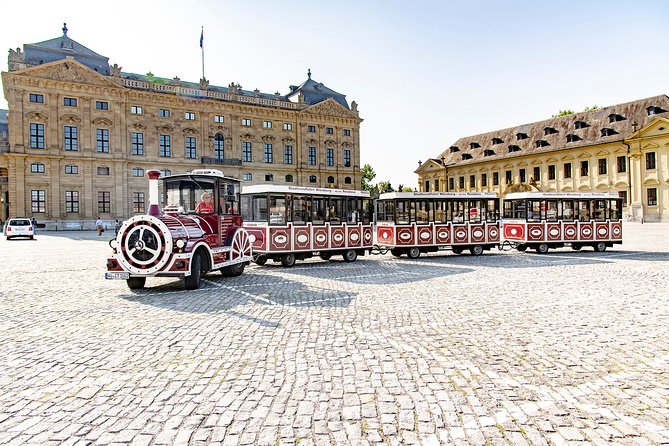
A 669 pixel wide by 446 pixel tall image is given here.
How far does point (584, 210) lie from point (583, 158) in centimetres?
3905

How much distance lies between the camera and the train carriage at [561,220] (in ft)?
72.6

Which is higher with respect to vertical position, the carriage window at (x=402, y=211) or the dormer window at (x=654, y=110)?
the dormer window at (x=654, y=110)

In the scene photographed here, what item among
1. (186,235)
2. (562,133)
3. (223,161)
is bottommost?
(186,235)

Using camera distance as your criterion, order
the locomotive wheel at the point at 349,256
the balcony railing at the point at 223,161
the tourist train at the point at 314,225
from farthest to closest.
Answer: the balcony railing at the point at 223,161 < the locomotive wheel at the point at 349,256 < the tourist train at the point at 314,225

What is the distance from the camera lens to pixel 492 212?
70.4ft

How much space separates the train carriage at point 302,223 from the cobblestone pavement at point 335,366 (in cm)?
605

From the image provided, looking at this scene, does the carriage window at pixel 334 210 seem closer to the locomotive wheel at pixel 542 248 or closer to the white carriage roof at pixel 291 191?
the white carriage roof at pixel 291 191

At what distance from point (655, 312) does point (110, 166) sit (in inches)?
2370

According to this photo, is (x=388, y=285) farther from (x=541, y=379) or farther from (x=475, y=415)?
(x=475, y=415)

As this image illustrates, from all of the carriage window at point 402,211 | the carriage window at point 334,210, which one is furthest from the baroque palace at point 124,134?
the carriage window at point 402,211

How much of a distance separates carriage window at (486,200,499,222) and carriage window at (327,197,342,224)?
7378 mm

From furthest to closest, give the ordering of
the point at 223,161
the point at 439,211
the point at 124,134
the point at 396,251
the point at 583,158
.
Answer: the point at 223,161
the point at 124,134
the point at 583,158
the point at 439,211
the point at 396,251

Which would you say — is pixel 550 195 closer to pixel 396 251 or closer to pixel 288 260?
pixel 396 251

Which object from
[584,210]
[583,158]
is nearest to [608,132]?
[583,158]
